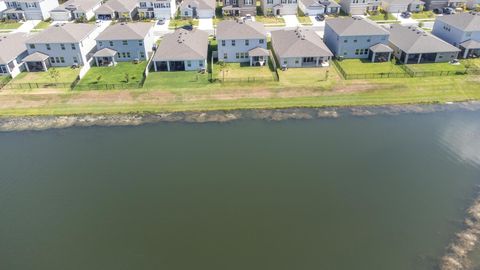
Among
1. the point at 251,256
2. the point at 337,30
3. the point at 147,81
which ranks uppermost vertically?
the point at 337,30

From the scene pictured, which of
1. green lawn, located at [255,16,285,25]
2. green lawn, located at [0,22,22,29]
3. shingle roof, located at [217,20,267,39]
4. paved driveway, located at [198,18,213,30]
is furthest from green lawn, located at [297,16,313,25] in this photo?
green lawn, located at [0,22,22,29]

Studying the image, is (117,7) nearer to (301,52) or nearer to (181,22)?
(181,22)

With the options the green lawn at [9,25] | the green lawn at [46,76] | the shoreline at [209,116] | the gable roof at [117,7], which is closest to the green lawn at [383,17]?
the shoreline at [209,116]

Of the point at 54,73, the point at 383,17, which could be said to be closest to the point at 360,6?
the point at 383,17

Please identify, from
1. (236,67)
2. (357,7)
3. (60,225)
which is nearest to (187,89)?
(236,67)

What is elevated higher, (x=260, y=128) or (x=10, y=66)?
(x=10, y=66)

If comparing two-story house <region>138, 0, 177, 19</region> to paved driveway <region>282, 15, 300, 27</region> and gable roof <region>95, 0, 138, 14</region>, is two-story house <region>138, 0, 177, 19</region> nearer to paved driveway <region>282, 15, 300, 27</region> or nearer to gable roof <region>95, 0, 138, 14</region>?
gable roof <region>95, 0, 138, 14</region>

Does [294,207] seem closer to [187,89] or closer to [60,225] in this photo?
[60,225]

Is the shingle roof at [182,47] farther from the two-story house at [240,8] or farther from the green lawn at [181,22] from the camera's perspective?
the two-story house at [240,8]
